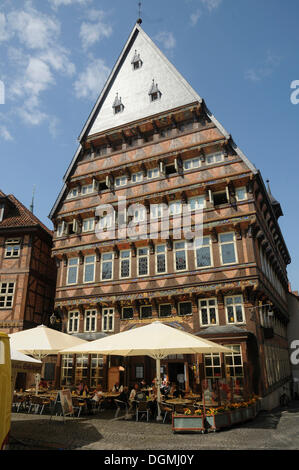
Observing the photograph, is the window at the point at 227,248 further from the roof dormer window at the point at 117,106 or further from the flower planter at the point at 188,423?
the roof dormer window at the point at 117,106

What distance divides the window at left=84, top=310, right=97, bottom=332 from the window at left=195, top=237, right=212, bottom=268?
22.6ft

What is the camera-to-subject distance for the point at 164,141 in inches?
856

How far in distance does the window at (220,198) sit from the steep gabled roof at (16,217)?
1193 cm

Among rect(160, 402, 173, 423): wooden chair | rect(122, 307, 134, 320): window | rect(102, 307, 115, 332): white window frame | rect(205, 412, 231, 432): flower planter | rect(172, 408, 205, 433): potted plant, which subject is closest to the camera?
rect(172, 408, 205, 433): potted plant

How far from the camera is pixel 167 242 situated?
19.2m

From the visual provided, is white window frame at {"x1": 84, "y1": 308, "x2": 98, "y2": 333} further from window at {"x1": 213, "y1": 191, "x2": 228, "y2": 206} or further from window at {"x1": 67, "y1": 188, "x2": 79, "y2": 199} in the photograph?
window at {"x1": 213, "y1": 191, "x2": 228, "y2": 206}

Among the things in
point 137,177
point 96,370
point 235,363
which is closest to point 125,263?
point 137,177

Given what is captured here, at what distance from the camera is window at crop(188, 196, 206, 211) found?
63.1 ft

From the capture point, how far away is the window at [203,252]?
1811 centimetres

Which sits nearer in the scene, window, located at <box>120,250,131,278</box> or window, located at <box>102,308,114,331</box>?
window, located at <box>102,308,114,331</box>

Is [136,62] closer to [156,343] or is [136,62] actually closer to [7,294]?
[7,294]

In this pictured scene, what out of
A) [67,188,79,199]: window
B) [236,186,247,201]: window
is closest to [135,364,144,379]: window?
[236,186,247,201]: window

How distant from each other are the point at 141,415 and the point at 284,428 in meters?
4.99
